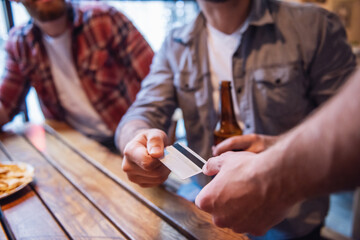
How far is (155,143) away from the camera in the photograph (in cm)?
67

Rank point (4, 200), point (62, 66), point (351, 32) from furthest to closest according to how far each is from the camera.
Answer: point (351, 32), point (62, 66), point (4, 200)

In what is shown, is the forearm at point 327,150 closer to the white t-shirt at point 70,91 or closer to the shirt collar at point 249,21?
the shirt collar at point 249,21

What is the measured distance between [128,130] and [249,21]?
68 centimetres

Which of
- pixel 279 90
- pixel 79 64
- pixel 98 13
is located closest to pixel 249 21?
pixel 279 90

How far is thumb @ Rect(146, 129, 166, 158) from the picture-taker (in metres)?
0.63

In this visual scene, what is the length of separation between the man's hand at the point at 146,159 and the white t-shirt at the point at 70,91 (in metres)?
1.17

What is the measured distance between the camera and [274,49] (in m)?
1.10

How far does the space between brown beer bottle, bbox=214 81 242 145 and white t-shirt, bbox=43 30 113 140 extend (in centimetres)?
114

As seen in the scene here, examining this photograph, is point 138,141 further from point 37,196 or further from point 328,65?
point 328,65

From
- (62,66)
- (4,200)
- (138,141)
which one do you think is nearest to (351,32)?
(62,66)

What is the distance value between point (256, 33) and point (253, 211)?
899 millimetres

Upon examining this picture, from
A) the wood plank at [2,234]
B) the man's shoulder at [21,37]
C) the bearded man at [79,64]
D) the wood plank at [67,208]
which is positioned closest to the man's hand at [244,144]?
the wood plank at [67,208]

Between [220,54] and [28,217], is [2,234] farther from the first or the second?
[220,54]

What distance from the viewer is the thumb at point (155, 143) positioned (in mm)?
629
